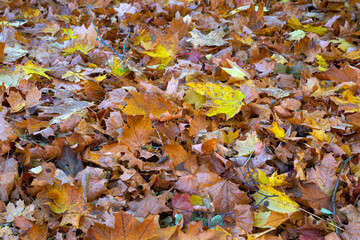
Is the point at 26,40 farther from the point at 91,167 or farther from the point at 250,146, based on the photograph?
the point at 250,146

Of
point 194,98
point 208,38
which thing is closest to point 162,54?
point 208,38

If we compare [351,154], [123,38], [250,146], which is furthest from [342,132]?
[123,38]

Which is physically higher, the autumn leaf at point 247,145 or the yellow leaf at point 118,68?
the yellow leaf at point 118,68

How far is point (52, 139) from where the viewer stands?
65.9 inches

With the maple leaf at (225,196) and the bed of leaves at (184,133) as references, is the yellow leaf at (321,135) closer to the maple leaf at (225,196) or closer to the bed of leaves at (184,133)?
the bed of leaves at (184,133)

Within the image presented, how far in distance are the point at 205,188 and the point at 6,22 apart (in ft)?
8.73

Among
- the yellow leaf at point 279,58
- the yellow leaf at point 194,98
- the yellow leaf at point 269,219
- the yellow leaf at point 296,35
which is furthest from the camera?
the yellow leaf at point 296,35

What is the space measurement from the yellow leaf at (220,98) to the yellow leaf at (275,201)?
1.64ft

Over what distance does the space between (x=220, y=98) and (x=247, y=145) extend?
0.38 m

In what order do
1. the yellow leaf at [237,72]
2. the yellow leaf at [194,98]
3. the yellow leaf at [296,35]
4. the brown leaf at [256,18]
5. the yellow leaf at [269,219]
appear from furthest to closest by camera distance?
the brown leaf at [256,18], the yellow leaf at [296,35], the yellow leaf at [237,72], the yellow leaf at [194,98], the yellow leaf at [269,219]

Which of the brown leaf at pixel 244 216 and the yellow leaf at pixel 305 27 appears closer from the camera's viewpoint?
the brown leaf at pixel 244 216

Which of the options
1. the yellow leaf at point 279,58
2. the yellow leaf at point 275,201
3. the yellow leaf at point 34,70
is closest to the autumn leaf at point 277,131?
the yellow leaf at point 275,201

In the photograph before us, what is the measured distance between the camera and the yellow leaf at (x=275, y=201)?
4.25ft

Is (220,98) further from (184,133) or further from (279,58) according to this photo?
(279,58)
